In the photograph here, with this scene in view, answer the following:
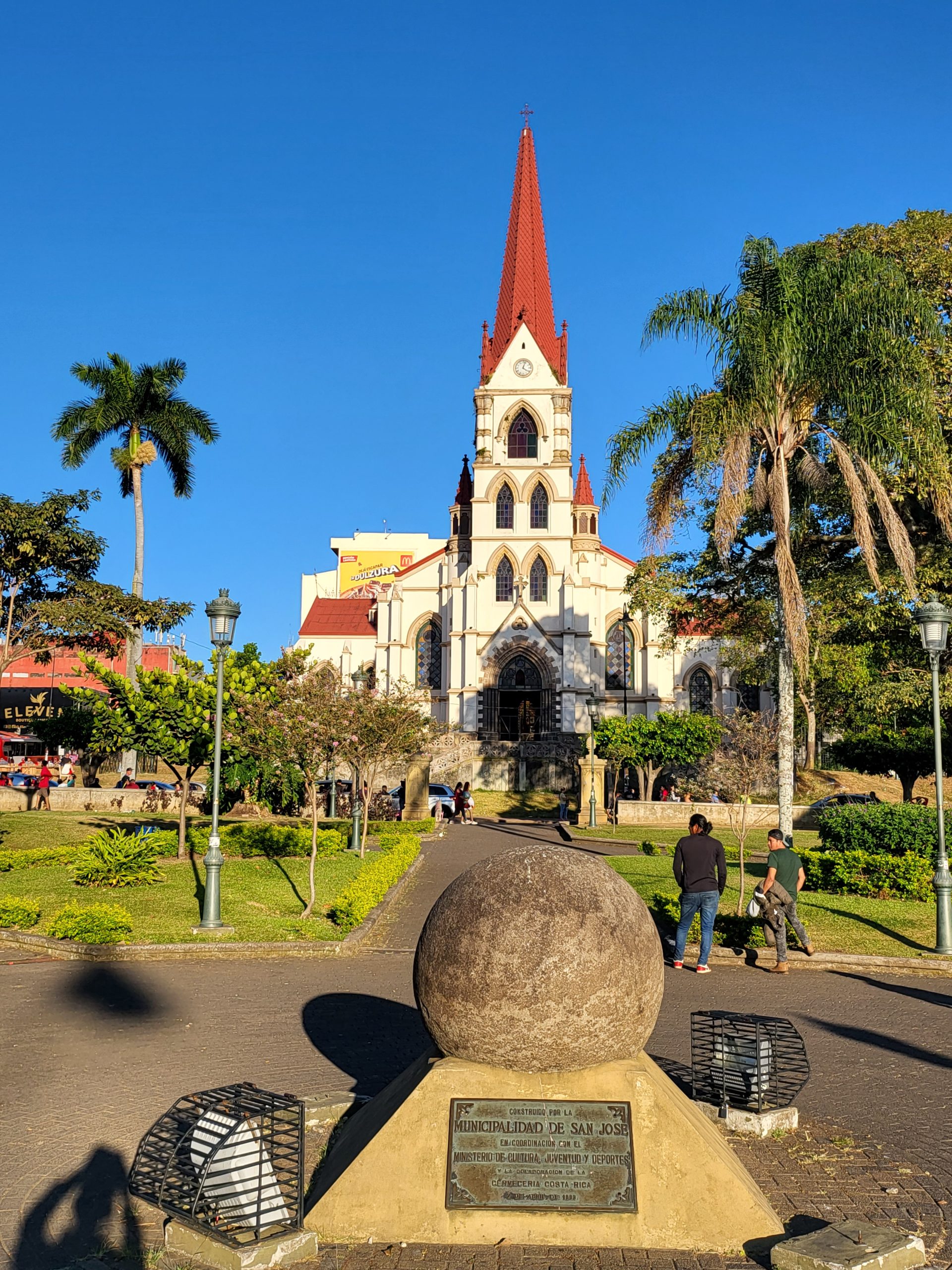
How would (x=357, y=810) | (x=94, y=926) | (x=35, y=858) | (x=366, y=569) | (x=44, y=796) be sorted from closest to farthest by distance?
(x=94, y=926) < (x=35, y=858) < (x=357, y=810) < (x=44, y=796) < (x=366, y=569)

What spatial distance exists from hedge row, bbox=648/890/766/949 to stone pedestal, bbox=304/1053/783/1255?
745 cm

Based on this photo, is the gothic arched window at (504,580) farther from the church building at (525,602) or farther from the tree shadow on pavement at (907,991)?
the tree shadow on pavement at (907,991)

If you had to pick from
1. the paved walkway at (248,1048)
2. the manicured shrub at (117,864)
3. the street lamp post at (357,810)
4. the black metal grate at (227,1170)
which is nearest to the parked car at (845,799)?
the street lamp post at (357,810)

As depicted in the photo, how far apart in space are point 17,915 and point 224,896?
327 cm

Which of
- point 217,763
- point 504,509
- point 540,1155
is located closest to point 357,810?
point 217,763

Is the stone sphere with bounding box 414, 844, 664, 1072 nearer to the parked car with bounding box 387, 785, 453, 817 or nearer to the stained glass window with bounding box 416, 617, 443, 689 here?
the parked car with bounding box 387, 785, 453, 817

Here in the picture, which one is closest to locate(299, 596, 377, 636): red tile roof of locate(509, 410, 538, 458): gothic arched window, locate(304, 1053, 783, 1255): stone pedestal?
locate(509, 410, 538, 458): gothic arched window

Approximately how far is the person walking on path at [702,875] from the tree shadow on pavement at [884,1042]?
1852 millimetres

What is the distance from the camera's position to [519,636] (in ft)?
172

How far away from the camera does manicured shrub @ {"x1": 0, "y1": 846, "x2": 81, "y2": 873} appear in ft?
60.7

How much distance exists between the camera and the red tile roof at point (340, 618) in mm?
64375

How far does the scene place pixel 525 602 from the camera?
52656 mm

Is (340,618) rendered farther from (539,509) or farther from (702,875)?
(702,875)

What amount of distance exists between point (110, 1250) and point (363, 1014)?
474cm
